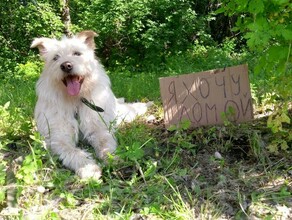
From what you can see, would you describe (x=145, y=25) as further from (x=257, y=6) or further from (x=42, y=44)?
(x=257, y=6)

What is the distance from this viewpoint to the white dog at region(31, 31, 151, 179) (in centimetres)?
315

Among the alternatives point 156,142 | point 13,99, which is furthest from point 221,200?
point 13,99

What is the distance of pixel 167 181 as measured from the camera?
2.35m

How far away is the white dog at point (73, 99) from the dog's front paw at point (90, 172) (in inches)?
11.7

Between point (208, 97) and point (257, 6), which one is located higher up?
point (257, 6)

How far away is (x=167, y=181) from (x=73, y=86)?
1.37 m

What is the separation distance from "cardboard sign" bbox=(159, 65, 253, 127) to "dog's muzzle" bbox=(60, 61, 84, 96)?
77 cm

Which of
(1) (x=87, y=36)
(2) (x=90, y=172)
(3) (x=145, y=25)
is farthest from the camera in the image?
(3) (x=145, y=25)

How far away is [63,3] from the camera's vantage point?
12.2 metres

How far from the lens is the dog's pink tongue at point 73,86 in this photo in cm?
325

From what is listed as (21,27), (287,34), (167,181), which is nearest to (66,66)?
(167,181)

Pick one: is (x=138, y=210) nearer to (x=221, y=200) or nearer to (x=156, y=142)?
(x=221, y=200)

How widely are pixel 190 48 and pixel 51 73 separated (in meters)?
9.43

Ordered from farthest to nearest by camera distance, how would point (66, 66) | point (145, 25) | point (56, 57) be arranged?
1. point (145, 25)
2. point (56, 57)
3. point (66, 66)
